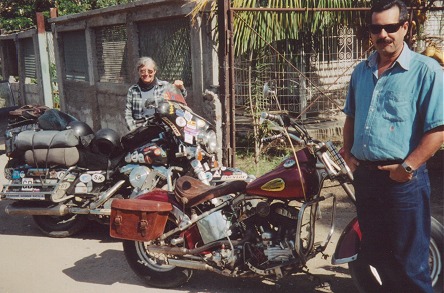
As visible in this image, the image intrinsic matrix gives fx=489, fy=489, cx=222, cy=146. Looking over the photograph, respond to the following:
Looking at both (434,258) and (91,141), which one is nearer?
(434,258)

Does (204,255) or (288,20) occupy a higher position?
(288,20)

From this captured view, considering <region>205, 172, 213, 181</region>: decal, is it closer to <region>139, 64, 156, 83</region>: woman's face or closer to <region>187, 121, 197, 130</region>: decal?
<region>187, 121, 197, 130</region>: decal

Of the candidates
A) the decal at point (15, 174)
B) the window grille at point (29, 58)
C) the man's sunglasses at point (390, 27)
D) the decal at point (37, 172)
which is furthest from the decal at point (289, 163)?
the window grille at point (29, 58)

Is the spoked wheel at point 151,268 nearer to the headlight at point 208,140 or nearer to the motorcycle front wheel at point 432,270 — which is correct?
the headlight at point 208,140

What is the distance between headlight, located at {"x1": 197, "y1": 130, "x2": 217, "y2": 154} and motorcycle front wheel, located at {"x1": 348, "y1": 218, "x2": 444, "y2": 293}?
1.87 metres

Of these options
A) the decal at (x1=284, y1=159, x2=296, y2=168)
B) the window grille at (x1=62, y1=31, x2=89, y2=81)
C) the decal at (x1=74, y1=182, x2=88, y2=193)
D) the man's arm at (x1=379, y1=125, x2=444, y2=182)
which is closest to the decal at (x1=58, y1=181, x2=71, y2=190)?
the decal at (x1=74, y1=182, x2=88, y2=193)

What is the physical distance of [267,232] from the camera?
3.58 metres

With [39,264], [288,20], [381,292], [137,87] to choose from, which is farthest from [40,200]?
[288,20]

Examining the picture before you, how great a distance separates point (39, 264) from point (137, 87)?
2.24 metres

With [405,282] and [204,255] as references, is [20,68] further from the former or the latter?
[405,282]

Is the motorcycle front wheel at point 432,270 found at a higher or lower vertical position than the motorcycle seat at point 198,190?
lower

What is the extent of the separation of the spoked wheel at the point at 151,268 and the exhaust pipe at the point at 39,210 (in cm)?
131

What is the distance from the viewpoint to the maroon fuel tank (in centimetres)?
338

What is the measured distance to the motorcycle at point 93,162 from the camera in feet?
15.2
